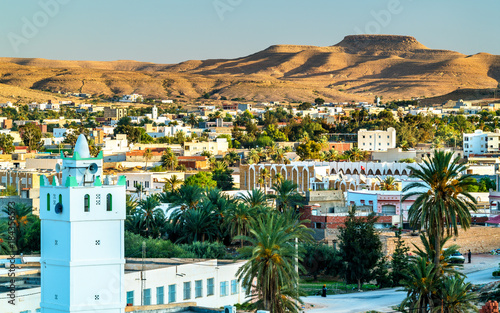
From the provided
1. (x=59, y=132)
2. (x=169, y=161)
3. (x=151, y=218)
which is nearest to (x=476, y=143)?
(x=169, y=161)

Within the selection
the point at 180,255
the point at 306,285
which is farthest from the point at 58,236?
the point at 306,285

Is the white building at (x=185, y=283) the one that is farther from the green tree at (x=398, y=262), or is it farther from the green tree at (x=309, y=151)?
the green tree at (x=309, y=151)

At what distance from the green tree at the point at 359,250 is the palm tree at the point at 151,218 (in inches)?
332

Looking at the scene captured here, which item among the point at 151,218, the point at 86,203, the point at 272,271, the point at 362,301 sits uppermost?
the point at 86,203

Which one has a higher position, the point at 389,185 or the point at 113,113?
the point at 113,113

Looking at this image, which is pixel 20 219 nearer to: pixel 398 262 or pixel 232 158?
pixel 398 262

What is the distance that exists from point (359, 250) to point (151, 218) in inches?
387

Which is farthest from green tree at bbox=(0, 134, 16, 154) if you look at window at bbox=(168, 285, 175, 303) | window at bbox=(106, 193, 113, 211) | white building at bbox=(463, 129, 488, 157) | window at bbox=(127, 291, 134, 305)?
window at bbox=(106, 193, 113, 211)

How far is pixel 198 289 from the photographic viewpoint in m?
33.0

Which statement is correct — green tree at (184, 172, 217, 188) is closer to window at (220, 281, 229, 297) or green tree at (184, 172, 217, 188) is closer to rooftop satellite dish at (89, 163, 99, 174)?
window at (220, 281, 229, 297)

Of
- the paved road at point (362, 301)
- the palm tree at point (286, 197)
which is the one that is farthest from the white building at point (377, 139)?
the paved road at point (362, 301)

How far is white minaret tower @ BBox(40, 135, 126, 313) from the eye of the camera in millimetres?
22688

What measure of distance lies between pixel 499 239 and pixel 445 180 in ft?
68.0

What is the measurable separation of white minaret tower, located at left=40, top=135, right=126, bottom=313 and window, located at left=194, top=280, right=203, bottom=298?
31.0 ft
